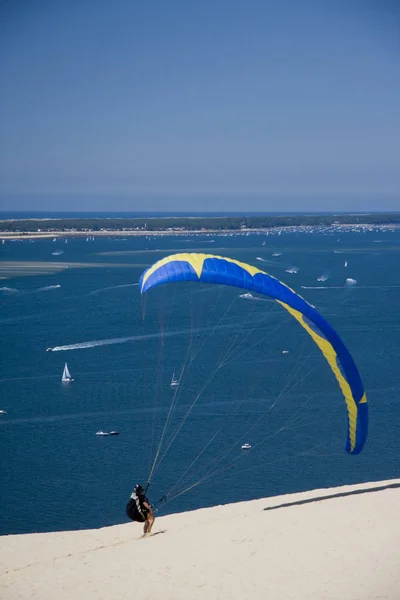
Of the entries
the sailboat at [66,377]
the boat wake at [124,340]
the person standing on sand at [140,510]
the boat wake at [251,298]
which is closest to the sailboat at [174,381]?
the sailboat at [66,377]

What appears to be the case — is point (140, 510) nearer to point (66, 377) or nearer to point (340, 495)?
point (340, 495)

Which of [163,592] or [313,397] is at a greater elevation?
[163,592]

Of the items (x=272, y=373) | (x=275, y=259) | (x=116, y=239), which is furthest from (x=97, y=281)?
(x=116, y=239)

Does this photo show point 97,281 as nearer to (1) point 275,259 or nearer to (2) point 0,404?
(1) point 275,259

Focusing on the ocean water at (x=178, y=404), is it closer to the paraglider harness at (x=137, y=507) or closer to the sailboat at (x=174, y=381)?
the sailboat at (x=174, y=381)

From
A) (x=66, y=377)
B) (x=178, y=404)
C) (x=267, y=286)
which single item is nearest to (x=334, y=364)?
(x=267, y=286)

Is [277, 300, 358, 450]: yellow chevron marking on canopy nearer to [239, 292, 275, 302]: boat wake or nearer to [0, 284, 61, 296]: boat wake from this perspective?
[239, 292, 275, 302]: boat wake
